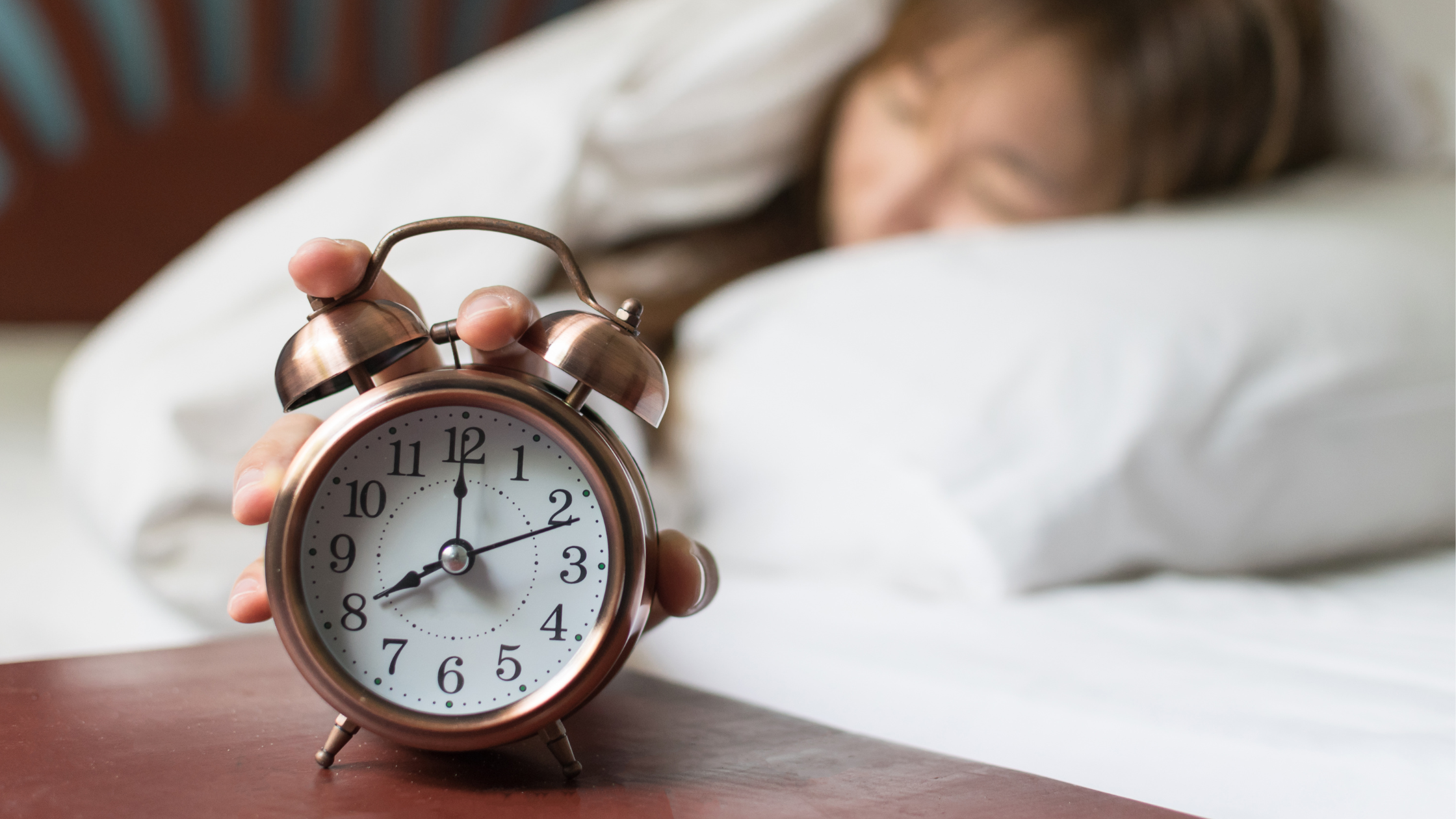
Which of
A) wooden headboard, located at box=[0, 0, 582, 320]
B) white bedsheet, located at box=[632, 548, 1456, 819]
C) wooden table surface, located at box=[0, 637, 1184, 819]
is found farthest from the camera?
wooden headboard, located at box=[0, 0, 582, 320]

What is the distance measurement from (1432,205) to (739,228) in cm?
71

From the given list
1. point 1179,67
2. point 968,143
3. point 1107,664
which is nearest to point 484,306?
point 1107,664

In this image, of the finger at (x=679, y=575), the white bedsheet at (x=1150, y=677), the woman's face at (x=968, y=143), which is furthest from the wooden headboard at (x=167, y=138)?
the finger at (x=679, y=575)

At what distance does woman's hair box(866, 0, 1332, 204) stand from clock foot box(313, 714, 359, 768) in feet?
3.04

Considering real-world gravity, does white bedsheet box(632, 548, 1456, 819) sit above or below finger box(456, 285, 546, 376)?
below

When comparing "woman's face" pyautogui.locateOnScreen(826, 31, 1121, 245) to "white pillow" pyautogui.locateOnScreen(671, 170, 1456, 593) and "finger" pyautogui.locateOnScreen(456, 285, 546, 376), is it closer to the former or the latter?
"white pillow" pyautogui.locateOnScreen(671, 170, 1456, 593)

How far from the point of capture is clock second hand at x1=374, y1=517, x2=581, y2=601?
1.25 ft

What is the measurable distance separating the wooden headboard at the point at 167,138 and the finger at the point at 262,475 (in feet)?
4.41

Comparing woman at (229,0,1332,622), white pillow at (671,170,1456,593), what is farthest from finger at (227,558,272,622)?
woman at (229,0,1332,622)

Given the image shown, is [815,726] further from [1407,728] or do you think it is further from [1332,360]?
[1332,360]

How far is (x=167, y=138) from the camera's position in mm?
1521

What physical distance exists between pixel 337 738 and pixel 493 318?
0.17m

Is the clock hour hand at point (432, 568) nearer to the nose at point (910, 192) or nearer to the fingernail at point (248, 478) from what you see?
the fingernail at point (248, 478)

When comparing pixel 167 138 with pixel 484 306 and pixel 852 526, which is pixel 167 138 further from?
pixel 484 306
